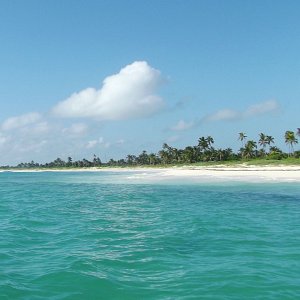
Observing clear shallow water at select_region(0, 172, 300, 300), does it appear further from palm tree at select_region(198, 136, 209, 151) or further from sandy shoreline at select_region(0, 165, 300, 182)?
palm tree at select_region(198, 136, 209, 151)

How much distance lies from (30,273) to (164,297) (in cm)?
443

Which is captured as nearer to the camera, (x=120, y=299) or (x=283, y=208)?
(x=120, y=299)

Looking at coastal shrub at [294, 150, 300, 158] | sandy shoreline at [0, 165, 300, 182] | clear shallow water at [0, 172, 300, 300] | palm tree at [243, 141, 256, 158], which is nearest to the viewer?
clear shallow water at [0, 172, 300, 300]

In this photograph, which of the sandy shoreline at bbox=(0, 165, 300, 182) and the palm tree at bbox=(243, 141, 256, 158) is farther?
the palm tree at bbox=(243, 141, 256, 158)

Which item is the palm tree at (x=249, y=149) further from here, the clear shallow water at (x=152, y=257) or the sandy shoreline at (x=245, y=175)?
the clear shallow water at (x=152, y=257)

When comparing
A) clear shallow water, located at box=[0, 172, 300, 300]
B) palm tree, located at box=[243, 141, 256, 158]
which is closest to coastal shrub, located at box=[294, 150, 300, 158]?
palm tree, located at box=[243, 141, 256, 158]

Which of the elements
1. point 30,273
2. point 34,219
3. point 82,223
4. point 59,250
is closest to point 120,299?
point 30,273

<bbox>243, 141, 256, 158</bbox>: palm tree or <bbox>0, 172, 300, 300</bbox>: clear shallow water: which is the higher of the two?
<bbox>243, 141, 256, 158</bbox>: palm tree

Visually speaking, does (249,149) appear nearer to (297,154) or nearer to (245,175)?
(297,154)

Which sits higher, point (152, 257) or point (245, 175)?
point (152, 257)

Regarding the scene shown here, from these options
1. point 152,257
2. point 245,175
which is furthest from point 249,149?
point 152,257

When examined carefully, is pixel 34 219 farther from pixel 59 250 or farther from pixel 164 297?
pixel 164 297

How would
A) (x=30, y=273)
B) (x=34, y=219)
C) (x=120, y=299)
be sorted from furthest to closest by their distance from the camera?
(x=34, y=219) < (x=30, y=273) < (x=120, y=299)

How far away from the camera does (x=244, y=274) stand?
10086 millimetres
